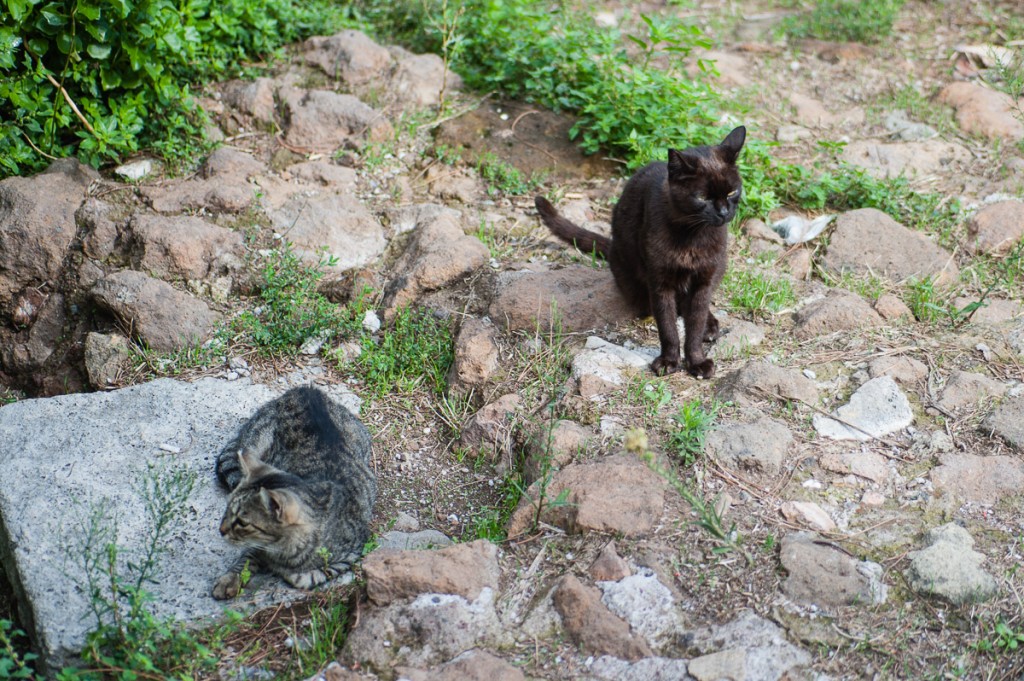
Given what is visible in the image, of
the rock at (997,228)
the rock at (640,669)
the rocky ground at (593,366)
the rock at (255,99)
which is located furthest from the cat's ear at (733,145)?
the rock at (255,99)

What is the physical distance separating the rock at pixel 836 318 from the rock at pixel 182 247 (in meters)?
3.21

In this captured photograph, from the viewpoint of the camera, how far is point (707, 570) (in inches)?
133

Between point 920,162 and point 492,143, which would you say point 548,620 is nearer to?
point 492,143

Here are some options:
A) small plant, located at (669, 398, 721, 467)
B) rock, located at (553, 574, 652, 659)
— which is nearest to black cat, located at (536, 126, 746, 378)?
small plant, located at (669, 398, 721, 467)

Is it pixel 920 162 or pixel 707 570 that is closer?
pixel 707 570

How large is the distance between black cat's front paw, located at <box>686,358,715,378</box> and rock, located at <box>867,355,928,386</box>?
75cm

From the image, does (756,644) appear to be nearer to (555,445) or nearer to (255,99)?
(555,445)

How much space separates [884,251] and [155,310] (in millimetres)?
4200

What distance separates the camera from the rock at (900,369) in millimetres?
4321

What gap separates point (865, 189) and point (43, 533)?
198 inches

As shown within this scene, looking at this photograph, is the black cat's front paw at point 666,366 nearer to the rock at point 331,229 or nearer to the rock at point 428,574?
the rock at point 428,574

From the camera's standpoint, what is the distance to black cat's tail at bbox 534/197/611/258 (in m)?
5.29

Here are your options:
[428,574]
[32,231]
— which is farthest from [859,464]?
[32,231]

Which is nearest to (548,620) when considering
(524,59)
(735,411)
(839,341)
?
(735,411)
